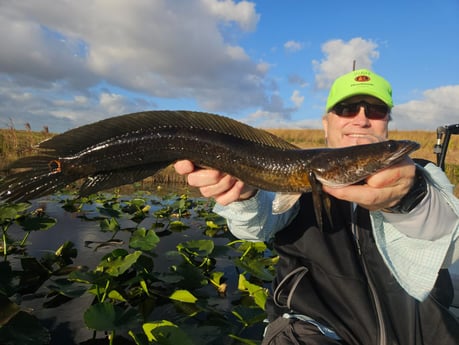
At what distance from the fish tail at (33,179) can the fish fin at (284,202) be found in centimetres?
156

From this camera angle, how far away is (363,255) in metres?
2.60

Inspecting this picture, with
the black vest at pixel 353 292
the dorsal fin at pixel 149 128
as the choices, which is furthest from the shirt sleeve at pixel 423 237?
the dorsal fin at pixel 149 128

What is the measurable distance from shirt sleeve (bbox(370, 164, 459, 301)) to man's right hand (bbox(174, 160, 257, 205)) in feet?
3.41

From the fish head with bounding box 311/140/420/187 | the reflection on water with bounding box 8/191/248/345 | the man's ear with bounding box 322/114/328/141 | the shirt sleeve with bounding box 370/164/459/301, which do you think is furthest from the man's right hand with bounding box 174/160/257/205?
the reflection on water with bounding box 8/191/248/345

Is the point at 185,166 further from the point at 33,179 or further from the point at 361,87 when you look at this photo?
the point at 361,87

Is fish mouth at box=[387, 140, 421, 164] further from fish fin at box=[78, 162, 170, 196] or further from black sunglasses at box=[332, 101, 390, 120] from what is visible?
fish fin at box=[78, 162, 170, 196]

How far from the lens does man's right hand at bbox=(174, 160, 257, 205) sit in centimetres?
256

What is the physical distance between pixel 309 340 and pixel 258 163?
1.38 m

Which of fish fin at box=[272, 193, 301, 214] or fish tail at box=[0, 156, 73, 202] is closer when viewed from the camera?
fish tail at box=[0, 156, 73, 202]

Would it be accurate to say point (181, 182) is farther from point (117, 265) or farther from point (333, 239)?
point (333, 239)

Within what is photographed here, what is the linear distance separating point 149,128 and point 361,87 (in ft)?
7.58

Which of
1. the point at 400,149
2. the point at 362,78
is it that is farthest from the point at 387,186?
the point at 362,78

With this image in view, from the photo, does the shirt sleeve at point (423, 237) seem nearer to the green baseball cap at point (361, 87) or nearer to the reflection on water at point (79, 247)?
the green baseball cap at point (361, 87)

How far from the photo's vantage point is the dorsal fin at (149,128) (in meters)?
2.37
